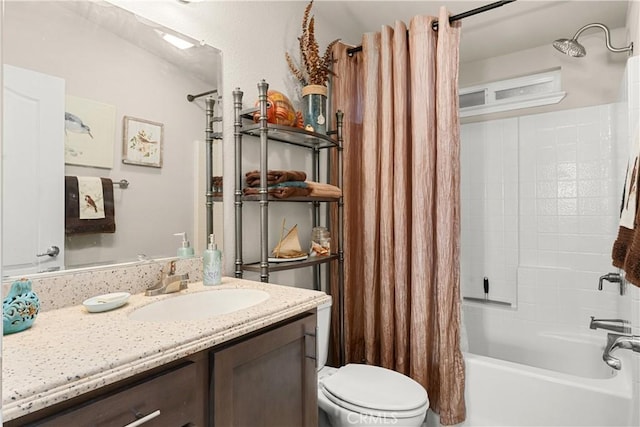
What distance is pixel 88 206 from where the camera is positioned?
3.76 ft

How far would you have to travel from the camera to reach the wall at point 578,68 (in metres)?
2.37

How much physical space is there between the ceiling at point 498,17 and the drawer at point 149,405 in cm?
206

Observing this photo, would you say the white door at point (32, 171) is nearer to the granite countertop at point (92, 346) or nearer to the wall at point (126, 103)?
the wall at point (126, 103)

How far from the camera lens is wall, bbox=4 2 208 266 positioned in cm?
105

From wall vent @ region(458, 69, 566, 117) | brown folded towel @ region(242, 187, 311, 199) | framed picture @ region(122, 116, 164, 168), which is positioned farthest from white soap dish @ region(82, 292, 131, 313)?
wall vent @ region(458, 69, 566, 117)

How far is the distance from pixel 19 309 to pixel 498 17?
8.81 feet

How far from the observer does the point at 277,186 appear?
5.38 ft

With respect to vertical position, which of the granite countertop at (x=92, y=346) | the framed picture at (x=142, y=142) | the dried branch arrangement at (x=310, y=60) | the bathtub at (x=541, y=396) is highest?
the dried branch arrangement at (x=310, y=60)

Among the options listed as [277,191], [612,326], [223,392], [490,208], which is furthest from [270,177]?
[490,208]

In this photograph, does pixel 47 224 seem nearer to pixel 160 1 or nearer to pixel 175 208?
pixel 175 208

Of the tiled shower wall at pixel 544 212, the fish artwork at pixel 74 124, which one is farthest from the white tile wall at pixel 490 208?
the fish artwork at pixel 74 124

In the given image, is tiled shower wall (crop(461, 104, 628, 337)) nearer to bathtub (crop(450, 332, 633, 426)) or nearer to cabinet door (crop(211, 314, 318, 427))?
bathtub (crop(450, 332, 633, 426))

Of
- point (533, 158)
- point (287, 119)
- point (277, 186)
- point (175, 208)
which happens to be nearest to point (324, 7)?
point (287, 119)

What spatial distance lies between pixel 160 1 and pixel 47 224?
3.00 feet
